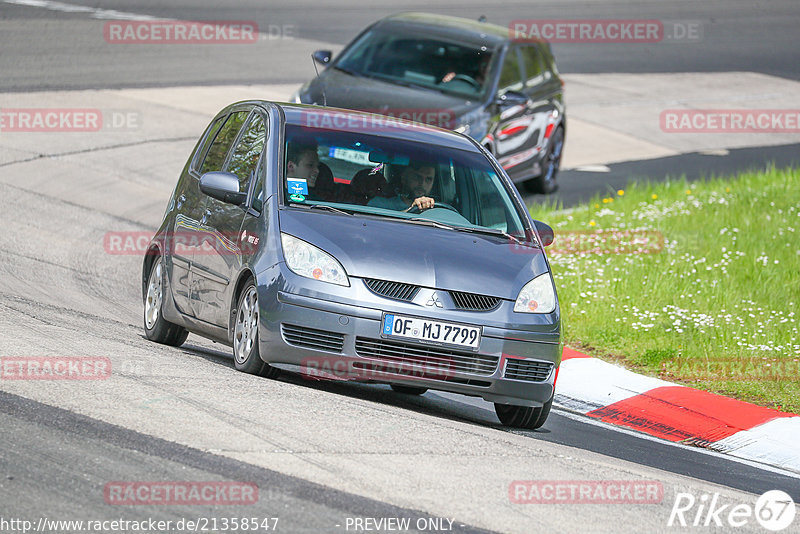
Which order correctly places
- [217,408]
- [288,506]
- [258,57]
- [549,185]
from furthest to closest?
[258,57] < [549,185] < [217,408] < [288,506]

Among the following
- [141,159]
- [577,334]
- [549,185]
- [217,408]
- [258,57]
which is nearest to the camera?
[217,408]

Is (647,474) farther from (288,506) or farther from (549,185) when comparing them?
(549,185)

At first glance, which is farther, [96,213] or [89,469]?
[96,213]

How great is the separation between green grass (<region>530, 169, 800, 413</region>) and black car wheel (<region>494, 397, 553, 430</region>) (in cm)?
219

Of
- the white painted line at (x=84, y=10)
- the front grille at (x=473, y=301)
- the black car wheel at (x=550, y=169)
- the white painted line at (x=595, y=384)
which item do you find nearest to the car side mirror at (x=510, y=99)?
the black car wheel at (x=550, y=169)

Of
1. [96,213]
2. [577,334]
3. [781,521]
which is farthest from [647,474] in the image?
[96,213]

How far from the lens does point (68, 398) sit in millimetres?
6309

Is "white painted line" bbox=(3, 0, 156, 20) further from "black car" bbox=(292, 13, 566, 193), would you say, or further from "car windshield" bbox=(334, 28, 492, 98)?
"car windshield" bbox=(334, 28, 492, 98)

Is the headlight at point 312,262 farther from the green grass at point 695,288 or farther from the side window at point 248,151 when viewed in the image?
the green grass at point 695,288

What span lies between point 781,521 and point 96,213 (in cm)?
904

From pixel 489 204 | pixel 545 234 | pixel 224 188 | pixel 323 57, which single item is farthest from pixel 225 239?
pixel 323 57

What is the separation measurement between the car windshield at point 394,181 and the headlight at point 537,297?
0.62m

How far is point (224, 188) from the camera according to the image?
8.02 metres

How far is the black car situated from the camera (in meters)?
14.2
